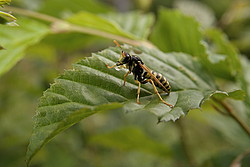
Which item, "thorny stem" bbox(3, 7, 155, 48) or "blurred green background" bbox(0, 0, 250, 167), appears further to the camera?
"blurred green background" bbox(0, 0, 250, 167)

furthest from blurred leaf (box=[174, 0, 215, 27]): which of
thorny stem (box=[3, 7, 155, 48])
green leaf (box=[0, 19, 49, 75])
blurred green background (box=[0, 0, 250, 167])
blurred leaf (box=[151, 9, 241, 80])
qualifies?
green leaf (box=[0, 19, 49, 75])

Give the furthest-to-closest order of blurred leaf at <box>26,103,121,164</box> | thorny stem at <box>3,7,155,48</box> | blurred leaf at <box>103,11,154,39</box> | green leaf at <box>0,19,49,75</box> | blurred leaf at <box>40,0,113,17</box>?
blurred leaf at <box>40,0,113,17</box>, blurred leaf at <box>103,11,154,39</box>, thorny stem at <box>3,7,155,48</box>, green leaf at <box>0,19,49,75</box>, blurred leaf at <box>26,103,121,164</box>

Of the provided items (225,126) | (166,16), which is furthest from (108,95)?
(225,126)

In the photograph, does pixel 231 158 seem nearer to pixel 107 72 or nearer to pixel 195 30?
pixel 195 30

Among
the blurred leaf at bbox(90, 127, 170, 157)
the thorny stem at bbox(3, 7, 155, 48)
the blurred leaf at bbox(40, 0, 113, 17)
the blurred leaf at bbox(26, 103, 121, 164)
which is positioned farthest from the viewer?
the blurred leaf at bbox(40, 0, 113, 17)

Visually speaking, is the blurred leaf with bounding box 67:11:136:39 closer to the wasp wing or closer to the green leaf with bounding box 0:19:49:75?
the green leaf with bounding box 0:19:49:75

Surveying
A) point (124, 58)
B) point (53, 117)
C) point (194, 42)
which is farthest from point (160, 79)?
point (194, 42)
